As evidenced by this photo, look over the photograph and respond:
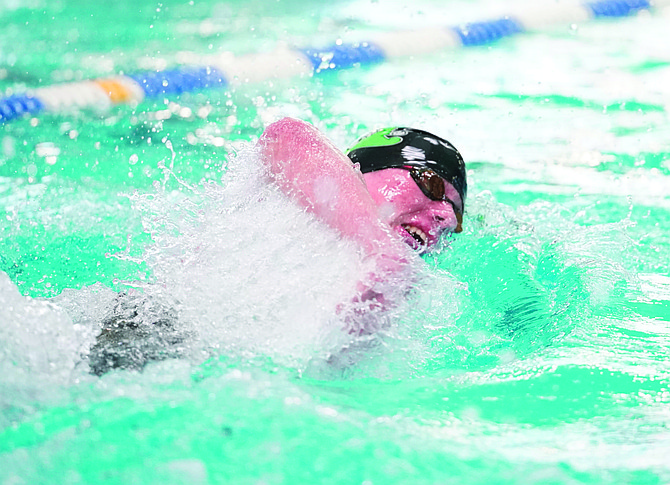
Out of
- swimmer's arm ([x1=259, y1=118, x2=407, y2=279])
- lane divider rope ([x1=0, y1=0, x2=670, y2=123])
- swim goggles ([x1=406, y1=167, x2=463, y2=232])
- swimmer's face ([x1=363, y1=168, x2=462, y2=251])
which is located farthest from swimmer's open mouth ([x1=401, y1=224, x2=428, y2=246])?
lane divider rope ([x1=0, y1=0, x2=670, y2=123])

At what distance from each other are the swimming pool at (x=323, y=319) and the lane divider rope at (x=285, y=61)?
0.23m

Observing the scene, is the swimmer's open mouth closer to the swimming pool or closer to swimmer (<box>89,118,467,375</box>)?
swimmer (<box>89,118,467,375</box>)

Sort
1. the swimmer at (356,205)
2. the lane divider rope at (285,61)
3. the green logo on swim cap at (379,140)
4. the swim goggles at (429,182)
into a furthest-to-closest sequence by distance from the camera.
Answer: the lane divider rope at (285,61), the green logo on swim cap at (379,140), the swim goggles at (429,182), the swimmer at (356,205)

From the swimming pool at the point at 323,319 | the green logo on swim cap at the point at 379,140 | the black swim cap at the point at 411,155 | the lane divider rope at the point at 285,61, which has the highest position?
the lane divider rope at the point at 285,61

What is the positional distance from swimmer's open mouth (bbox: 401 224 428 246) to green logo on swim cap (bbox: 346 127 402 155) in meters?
0.36

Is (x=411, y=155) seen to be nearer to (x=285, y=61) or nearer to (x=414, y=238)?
(x=414, y=238)

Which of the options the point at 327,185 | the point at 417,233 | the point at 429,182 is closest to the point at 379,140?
the point at 429,182

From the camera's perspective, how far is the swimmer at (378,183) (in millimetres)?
1545

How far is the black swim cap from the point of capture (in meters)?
2.08

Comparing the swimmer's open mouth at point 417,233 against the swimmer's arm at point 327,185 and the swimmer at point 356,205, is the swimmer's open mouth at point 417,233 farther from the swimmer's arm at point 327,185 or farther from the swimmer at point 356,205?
the swimmer's arm at point 327,185

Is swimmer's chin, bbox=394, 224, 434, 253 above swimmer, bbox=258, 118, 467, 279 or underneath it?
underneath

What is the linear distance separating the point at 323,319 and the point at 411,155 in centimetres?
81

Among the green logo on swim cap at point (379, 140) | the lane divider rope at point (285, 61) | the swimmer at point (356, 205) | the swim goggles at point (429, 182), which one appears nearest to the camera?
the swimmer at point (356, 205)

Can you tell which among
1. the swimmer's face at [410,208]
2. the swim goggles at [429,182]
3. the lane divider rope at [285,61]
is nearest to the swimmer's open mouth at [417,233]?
the swimmer's face at [410,208]
